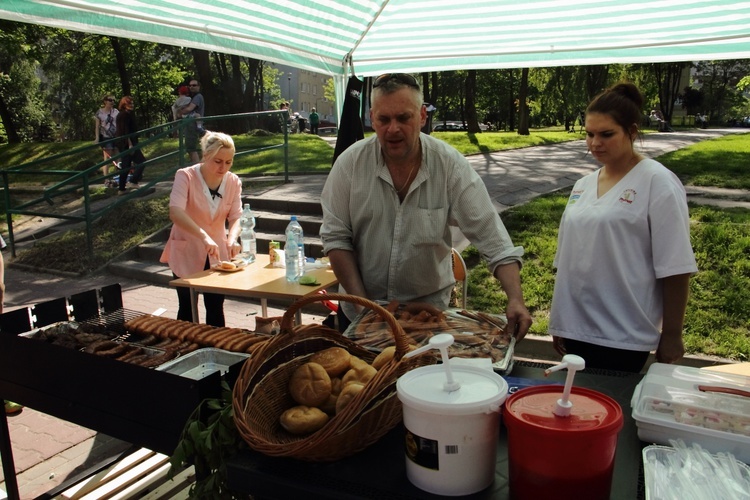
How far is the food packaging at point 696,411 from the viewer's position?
4.77 ft

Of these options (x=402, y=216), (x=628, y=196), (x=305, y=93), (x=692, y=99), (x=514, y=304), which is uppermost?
(x=305, y=93)

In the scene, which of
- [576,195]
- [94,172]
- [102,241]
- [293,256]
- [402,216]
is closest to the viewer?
[402,216]

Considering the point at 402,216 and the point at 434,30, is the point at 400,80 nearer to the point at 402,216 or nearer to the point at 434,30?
the point at 402,216

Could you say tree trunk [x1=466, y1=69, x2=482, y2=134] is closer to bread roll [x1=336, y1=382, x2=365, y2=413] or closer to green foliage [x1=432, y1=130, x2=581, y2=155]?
green foliage [x1=432, y1=130, x2=581, y2=155]

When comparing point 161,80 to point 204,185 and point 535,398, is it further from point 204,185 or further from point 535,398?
point 535,398

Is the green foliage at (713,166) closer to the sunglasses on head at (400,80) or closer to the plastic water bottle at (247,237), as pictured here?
the plastic water bottle at (247,237)

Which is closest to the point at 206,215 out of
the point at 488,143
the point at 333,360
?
the point at 333,360

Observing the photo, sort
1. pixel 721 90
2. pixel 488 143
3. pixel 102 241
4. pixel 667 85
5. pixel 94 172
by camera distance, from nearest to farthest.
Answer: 1. pixel 102 241
2. pixel 94 172
3. pixel 488 143
4. pixel 667 85
5. pixel 721 90

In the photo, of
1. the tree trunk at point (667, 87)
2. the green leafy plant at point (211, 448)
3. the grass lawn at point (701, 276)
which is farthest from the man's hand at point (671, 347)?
the tree trunk at point (667, 87)

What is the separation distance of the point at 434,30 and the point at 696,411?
3.64 meters

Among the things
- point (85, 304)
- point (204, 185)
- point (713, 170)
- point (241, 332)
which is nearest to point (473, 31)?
point (204, 185)

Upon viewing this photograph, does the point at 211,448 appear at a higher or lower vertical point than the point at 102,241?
higher

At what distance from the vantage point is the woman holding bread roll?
4.59 metres

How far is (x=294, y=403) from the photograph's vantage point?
1.79 meters
